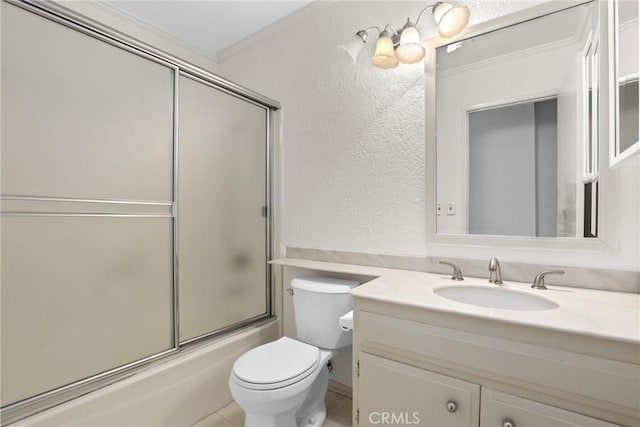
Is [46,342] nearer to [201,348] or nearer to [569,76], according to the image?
[201,348]

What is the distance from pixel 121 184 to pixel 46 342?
0.68 m

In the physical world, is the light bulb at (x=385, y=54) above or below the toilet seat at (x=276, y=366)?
above

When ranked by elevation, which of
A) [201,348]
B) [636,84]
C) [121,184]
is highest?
[636,84]

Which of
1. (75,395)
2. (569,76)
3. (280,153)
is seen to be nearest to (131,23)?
A: (280,153)

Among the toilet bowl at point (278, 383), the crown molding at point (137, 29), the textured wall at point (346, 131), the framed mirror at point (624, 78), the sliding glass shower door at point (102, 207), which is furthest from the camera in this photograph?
the crown molding at point (137, 29)

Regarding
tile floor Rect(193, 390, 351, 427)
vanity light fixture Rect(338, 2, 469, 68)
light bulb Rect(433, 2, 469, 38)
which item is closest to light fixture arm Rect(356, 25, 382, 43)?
vanity light fixture Rect(338, 2, 469, 68)

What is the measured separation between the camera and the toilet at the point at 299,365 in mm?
1213

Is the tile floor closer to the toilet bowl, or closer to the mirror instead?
the toilet bowl

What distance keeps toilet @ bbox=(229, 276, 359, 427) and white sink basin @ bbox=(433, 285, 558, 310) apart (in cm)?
50

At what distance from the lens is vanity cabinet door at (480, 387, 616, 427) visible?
809 mm

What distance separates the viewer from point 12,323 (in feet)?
3.49

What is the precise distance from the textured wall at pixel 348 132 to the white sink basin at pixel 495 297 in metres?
0.19

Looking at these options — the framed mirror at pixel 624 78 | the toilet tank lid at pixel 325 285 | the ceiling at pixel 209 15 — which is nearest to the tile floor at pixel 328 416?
the toilet tank lid at pixel 325 285

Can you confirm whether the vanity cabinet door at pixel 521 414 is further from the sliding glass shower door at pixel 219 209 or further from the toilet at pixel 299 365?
the sliding glass shower door at pixel 219 209
